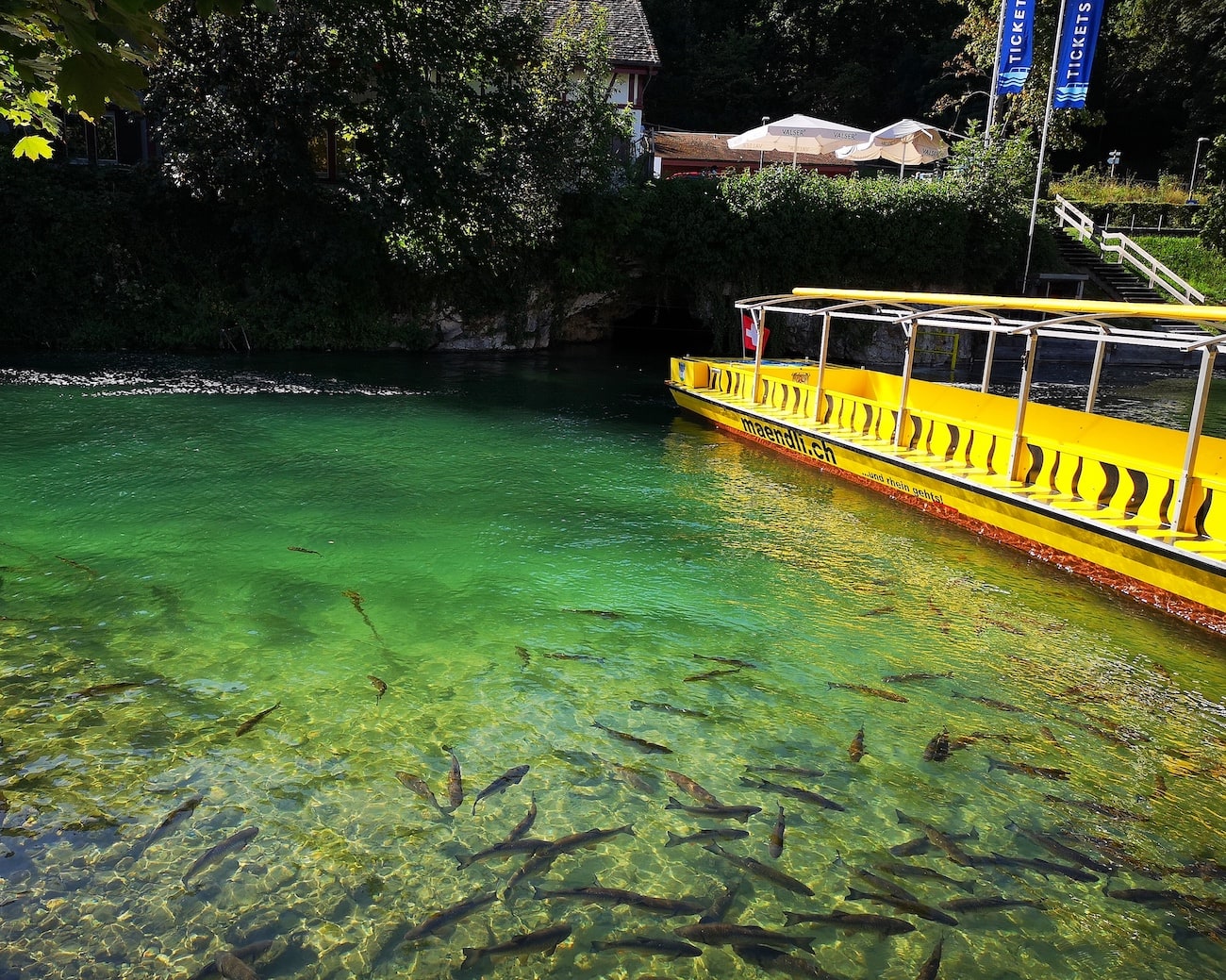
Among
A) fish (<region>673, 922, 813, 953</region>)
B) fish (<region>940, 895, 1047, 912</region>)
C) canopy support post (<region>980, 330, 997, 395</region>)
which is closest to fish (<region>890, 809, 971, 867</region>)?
fish (<region>940, 895, 1047, 912</region>)

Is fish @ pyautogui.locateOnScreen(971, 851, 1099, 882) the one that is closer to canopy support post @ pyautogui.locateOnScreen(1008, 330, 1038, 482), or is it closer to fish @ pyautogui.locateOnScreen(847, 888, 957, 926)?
fish @ pyautogui.locateOnScreen(847, 888, 957, 926)

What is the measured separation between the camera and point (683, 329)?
33906 millimetres

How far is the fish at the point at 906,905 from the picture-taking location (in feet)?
15.1

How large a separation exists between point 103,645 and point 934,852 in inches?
254

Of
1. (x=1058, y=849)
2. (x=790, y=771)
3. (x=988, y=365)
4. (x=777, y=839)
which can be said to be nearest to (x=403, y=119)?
(x=988, y=365)

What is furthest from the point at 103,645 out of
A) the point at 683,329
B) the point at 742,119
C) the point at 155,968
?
the point at 742,119

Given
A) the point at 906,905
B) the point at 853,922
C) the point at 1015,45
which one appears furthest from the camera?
the point at 1015,45

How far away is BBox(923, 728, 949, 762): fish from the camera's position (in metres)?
6.18

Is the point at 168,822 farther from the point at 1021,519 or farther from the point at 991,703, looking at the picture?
the point at 1021,519

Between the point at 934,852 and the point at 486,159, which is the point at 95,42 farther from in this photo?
the point at 486,159

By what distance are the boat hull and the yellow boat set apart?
2 cm

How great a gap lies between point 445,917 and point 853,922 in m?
2.06

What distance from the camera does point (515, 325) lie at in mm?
28172

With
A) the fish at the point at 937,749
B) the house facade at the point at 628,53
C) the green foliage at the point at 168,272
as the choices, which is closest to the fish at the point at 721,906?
the fish at the point at 937,749
